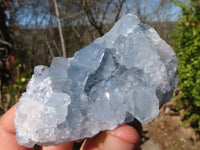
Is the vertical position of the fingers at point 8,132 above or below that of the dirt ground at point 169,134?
above

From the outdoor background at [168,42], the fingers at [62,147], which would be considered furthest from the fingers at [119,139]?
the outdoor background at [168,42]

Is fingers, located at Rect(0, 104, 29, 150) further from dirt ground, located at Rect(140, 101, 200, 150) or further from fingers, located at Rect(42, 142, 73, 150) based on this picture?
dirt ground, located at Rect(140, 101, 200, 150)

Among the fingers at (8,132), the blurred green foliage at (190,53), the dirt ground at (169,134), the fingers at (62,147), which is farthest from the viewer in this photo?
the dirt ground at (169,134)

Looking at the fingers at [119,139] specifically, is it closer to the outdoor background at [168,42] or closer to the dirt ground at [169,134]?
the outdoor background at [168,42]

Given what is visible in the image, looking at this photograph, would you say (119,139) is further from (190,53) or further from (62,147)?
(190,53)

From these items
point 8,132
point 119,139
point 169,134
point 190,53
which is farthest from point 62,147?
point 169,134

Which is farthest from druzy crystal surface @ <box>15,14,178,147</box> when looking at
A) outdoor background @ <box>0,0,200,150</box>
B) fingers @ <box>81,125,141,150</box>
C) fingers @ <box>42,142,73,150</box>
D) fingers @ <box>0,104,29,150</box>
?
outdoor background @ <box>0,0,200,150</box>

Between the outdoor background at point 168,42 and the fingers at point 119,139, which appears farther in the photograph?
the outdoor background at point 168,42
